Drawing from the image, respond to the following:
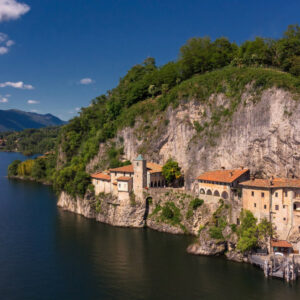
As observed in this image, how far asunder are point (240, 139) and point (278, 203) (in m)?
14.2

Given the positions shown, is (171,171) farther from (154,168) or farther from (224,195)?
(224,195)

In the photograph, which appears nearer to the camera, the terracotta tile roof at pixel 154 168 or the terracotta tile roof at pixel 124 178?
the terracotta tile roof at pixel 124 178

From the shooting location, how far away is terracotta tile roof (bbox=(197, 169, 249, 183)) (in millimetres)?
50403

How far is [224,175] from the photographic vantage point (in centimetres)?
5225

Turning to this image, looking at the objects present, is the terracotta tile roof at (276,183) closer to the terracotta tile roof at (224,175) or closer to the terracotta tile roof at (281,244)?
the terracotta tile roof at (224,175)

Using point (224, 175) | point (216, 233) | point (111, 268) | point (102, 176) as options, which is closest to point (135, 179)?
point (102, 176)

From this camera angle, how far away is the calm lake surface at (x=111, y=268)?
35.5m

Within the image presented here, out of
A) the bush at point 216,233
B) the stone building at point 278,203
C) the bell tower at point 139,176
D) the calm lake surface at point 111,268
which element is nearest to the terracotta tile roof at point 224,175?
the stone building at point 278,203

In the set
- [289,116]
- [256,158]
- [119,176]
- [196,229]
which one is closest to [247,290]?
[196,229]

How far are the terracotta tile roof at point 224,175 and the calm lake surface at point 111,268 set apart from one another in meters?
11.7

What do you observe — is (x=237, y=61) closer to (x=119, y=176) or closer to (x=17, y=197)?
(x=119, y=176)

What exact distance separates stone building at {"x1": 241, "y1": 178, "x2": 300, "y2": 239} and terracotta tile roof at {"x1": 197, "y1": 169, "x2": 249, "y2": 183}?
4798 mm

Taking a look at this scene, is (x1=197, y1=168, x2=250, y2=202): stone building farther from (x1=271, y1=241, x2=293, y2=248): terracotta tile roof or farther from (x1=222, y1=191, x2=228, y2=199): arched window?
(x1=271, y1=241, x2=293, y2=248): terracotta tile roof

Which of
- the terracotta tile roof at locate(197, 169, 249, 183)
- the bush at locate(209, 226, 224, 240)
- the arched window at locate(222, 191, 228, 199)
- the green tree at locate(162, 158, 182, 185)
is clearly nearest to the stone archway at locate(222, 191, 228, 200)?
the arched window at locate(222, 191, 228, 199)
